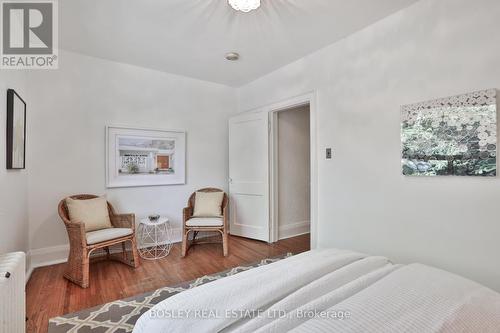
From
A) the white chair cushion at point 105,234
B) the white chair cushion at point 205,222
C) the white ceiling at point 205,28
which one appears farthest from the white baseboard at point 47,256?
the white ceiling at point 205,28

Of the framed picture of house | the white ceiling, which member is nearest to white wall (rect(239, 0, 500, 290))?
the white ceiling

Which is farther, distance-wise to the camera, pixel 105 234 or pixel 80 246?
pixel 105 234

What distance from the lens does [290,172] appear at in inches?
164

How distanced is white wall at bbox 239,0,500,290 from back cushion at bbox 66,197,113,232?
8.50 feet

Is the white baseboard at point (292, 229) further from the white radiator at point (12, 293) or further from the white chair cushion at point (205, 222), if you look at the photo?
the white radiator at point (12, 293)

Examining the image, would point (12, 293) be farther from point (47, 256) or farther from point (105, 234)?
point (47, 256)

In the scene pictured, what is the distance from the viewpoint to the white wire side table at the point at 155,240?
3.37 meters

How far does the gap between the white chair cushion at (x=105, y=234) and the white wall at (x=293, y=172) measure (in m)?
2.31

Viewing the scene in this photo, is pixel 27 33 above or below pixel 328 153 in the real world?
above

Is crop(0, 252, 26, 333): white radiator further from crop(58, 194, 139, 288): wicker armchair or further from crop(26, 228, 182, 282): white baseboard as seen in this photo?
crop(26, 228, 182, 282): white baseboard

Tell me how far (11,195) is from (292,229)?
141 inches

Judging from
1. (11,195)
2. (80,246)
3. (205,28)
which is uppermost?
(205,28)

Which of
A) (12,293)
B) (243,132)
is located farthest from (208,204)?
(12,293)

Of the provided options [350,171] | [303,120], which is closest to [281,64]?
[303,120]
